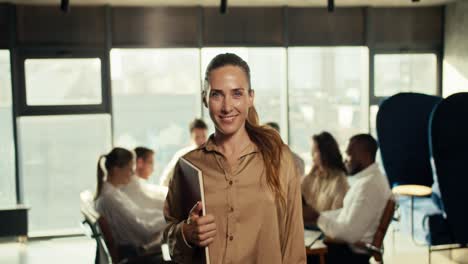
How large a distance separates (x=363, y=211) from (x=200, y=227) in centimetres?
219

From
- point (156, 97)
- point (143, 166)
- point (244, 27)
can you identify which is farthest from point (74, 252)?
point (244, 27)

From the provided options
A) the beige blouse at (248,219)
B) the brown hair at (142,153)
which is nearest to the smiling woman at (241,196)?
the beige blouse at (248,219)

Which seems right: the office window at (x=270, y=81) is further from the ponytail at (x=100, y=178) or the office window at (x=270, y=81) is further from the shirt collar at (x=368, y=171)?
the shirt collar at (x=368, y=171)

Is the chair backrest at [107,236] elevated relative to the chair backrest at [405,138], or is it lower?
lower

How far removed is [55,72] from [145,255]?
3.41m

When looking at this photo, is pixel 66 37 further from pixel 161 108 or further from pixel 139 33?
pixel 161 108

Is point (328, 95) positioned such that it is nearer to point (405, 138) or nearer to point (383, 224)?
point (405, 138)

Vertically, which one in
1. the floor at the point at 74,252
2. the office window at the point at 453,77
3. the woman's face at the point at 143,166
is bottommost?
the floor at the point at 74,252

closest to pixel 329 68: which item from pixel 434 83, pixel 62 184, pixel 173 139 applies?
pixel 434 83

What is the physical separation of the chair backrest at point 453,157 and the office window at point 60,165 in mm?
4220

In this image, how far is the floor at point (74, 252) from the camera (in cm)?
496

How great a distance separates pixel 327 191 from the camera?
148 inches

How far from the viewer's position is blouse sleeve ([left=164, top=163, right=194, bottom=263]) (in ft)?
4.13

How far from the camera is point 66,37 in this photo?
6.04 metres
